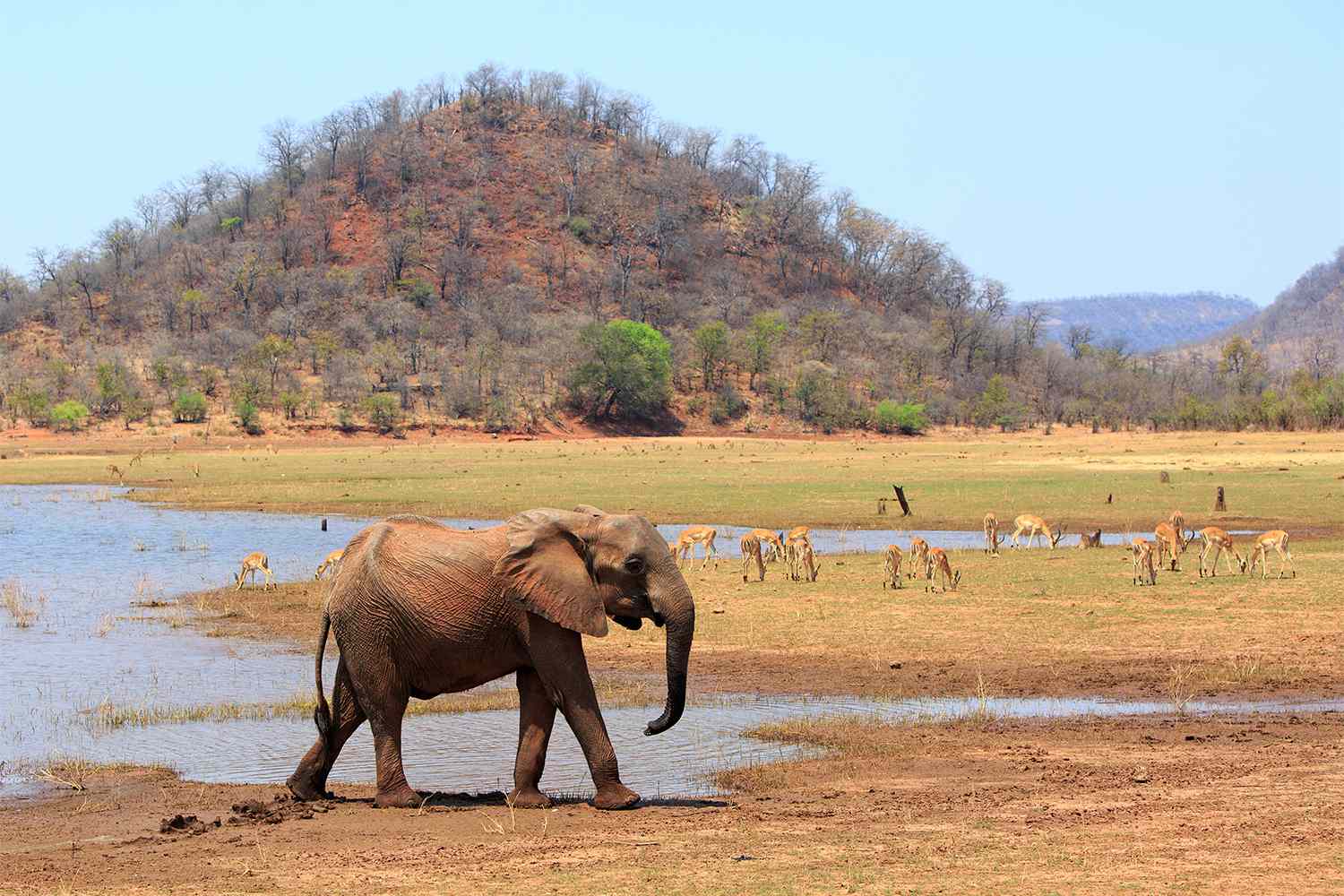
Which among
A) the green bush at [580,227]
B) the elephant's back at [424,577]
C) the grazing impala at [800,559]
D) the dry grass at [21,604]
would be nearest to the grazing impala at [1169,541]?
the grazing impala at [800,559]

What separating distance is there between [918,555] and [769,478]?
27558mm

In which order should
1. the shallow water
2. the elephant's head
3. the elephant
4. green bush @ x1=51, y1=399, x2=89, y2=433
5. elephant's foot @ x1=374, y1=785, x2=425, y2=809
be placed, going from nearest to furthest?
the elephant's head
the elephant
elephant's foot @ x1=374, y1=785, x2=425, y2=809
the shallow water
green bush @ x1=51, y1=399, x2=89, y2=433

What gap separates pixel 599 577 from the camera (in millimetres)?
11992

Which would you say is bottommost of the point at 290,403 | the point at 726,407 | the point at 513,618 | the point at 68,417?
the point at 513,618

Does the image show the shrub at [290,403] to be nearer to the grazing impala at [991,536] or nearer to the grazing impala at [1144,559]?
the grazing impala at [991,536]

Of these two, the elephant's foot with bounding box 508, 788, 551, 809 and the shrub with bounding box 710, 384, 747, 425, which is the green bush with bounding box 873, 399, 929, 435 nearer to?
the shrub with bounding box 710, 384, 747, 425

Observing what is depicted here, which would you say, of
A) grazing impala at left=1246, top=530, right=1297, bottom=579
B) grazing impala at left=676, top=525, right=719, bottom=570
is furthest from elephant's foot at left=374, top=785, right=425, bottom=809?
grazing impala at left=1246, top=530, right=1297, bottom=579

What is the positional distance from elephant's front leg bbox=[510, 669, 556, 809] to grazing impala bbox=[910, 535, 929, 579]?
14.5m

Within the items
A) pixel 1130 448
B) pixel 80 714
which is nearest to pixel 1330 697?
pixel 80 714

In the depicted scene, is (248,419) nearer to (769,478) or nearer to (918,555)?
(769,478)

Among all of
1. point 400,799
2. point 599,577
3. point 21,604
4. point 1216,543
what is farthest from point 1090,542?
point 400,799

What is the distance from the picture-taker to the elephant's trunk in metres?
11.6

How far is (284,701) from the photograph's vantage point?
17.5m

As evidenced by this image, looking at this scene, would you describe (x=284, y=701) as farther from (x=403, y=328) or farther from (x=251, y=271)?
(x=251, y=271)
